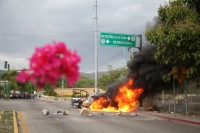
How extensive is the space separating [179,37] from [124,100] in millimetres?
14044

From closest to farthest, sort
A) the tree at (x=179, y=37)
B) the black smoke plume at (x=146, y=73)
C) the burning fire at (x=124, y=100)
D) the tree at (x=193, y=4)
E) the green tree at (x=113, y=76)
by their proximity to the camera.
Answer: the tree at (x=179, y=37) < the tree at (x=193, y=4) < the black smoke plume at (x=146, y=73) < the burning fire at (x=124, y=100) < the green tree at (x=113, y=76)

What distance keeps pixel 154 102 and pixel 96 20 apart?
43.1 feet

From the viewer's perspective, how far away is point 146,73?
25.0 metres

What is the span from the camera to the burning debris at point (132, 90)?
1001 inches

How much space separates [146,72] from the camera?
2498cm

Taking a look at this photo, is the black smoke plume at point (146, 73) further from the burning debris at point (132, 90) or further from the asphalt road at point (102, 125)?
the asphalt road at point (102, 125)

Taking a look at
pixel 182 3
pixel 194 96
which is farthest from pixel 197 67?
pixel 194 96

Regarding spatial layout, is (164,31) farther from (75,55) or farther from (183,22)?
(75,55)

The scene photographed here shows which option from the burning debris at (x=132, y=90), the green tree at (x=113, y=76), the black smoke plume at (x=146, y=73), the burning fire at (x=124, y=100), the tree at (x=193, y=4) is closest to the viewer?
the tree at (x=193, y=4)

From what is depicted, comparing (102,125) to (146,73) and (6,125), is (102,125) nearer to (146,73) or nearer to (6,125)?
(6,125)

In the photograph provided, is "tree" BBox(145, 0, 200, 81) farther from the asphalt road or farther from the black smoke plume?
the black smoke plume

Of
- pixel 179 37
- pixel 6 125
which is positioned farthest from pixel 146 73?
pixel 6 125

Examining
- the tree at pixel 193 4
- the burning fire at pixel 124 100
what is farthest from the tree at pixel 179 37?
the burning fire at pixel 124 100

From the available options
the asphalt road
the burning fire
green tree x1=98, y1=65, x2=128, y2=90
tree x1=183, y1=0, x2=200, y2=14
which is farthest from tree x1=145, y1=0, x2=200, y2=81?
green tree x1=98, y1=65, x2=128, y2=90
